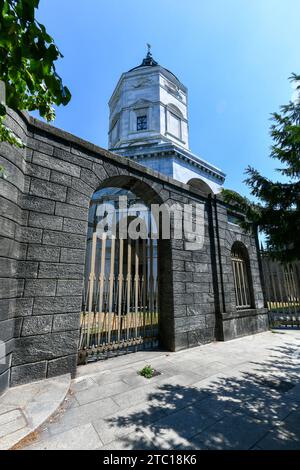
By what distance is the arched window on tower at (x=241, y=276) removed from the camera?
262 inches

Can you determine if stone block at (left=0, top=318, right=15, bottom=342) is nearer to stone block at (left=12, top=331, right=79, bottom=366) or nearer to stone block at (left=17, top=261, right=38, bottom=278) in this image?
stone block at (left=12, top=331, right=79, bottom=366)

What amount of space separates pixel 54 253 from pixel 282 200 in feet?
11.4

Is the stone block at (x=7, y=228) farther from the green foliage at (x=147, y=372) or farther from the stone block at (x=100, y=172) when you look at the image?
the green foliage at (x=147, y=372)

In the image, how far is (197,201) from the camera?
5906mm

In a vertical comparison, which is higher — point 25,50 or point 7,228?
point 25,50

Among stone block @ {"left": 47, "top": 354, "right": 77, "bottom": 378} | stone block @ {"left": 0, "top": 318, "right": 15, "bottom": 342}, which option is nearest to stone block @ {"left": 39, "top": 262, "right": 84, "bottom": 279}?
stone block @ {"left": 0, "top": 318, "right": 15, "bottom": 342}

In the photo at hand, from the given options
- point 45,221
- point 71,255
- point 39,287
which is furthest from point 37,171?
point 39,287

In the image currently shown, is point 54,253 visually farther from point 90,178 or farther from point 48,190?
point 90,178

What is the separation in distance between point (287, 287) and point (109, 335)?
7509 mm

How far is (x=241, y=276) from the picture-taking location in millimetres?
6938

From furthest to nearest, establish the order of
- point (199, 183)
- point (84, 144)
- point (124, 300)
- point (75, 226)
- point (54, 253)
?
point (199, 183)
point (124, 300)
point (84, 144)
point (75, 226)
point (54, 253)

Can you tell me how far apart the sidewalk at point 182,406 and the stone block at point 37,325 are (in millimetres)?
900

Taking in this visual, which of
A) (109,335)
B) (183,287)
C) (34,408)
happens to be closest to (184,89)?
(183,287)
